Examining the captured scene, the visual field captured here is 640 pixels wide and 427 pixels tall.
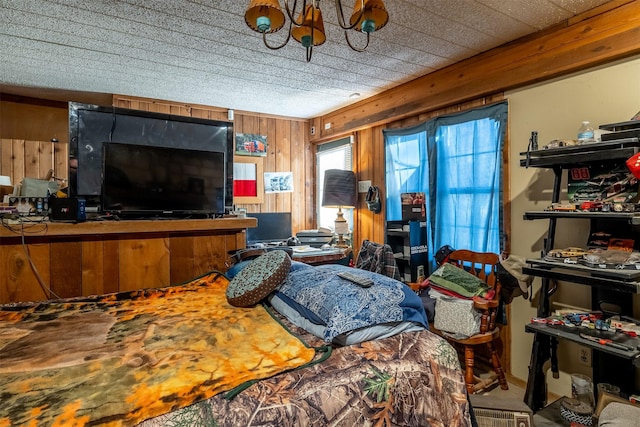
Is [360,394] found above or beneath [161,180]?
beneath

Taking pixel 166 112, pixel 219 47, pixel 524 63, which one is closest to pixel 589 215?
pixel 524 63

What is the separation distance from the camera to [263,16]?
1357 mm

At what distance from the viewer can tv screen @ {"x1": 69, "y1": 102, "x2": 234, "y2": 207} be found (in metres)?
1.91

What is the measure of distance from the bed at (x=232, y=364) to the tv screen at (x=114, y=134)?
0.70 m

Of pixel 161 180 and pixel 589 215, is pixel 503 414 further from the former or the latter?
pixel 161 180

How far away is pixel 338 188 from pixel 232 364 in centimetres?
297

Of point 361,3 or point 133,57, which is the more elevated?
point 133,57

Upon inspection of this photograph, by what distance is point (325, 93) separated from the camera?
3.64 meters

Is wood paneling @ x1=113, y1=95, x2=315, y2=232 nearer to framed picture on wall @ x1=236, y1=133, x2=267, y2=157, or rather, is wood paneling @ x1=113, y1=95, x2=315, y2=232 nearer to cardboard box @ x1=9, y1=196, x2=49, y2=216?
framed picture on wall @ x1=236, y1=133, x2=267, y2=157

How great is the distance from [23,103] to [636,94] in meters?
5.17

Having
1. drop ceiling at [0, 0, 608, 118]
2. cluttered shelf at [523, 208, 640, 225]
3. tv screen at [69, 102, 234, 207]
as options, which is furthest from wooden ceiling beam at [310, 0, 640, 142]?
tv screen at [69, 102, 234, 207]

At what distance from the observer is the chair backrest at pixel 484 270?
2295 millimetres

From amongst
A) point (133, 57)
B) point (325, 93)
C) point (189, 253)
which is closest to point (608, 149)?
point (189, 253)

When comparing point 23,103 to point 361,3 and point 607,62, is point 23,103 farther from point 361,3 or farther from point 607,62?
Result: point 607,62
